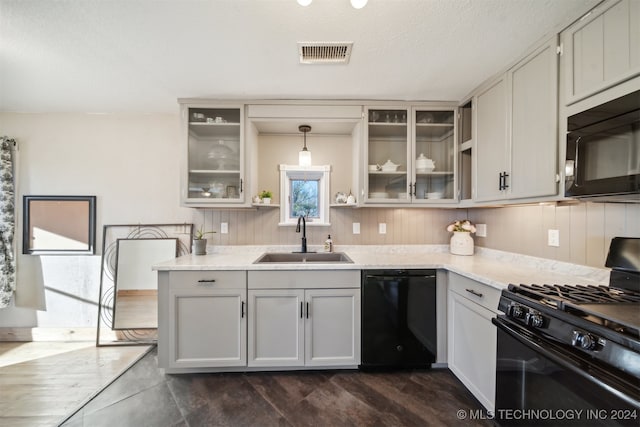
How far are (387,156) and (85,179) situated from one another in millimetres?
3138

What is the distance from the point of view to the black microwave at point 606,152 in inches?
36.9

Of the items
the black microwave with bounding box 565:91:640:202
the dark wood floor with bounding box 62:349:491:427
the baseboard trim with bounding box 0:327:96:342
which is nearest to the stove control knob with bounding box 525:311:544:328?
the black microwave with bounding box 565:91:640:202

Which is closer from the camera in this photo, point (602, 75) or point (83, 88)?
point (602, 75)

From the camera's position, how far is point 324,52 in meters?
1.51

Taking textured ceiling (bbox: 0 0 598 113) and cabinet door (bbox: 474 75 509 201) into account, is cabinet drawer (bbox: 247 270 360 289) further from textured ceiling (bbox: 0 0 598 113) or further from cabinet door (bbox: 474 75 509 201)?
textured ceiling (bbox: 0 0 598 113)

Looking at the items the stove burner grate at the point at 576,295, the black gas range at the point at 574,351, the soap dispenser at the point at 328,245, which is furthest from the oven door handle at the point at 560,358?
the soap dispenser at the point at 328,245

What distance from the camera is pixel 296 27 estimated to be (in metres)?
1.31

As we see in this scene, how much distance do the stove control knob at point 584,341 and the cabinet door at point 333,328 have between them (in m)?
1.19

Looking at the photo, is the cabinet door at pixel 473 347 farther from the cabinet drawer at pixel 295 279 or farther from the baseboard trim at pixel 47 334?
the baseboard trim at pixel 47 334

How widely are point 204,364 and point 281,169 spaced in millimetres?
1838

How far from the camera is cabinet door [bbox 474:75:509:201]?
5.55 ft

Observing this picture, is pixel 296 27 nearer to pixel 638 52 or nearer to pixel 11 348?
pixel 638 52

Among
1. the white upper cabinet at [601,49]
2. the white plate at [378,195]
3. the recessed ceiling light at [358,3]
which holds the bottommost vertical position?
the white plate at [378,195]

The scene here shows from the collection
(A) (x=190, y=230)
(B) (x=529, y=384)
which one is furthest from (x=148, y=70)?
(B) (x=529, y=384)
